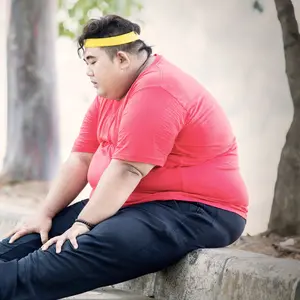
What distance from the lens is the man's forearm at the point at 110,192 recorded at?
2209mm

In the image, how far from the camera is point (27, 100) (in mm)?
3979

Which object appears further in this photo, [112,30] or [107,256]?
[112,30]

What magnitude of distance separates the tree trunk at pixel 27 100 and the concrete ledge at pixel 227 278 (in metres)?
1.62

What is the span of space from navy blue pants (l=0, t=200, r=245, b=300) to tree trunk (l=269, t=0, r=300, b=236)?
364 millimetres

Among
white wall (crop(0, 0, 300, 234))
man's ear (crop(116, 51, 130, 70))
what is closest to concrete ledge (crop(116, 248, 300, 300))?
white wall (crop(0, 0, 300, 234))

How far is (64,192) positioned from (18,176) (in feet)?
4.73

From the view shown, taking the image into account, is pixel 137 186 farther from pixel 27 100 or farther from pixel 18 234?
pixel 27 100

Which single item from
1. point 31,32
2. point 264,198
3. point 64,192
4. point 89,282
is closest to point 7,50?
point 31,32

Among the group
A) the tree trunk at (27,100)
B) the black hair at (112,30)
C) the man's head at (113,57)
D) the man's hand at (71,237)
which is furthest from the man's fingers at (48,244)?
the tree trunk at (27,100)

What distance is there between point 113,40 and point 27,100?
5.59 feet

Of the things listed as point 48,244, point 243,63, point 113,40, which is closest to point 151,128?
point 113,40

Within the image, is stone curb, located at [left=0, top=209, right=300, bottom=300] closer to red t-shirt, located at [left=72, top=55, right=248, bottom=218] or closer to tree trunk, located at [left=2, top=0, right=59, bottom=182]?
red t-shirt, located at [left=72, top=55, right=248, bottom=218]

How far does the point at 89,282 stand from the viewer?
217cm

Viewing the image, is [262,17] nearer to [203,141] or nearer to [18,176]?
[203,141]
